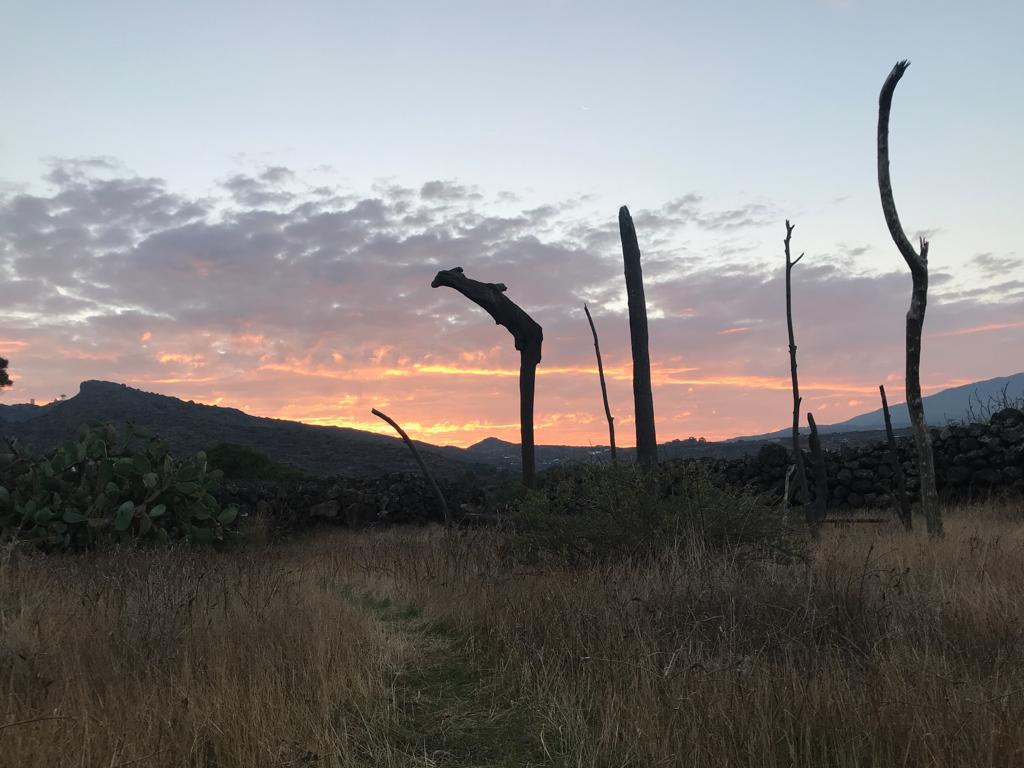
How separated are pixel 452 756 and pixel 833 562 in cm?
512

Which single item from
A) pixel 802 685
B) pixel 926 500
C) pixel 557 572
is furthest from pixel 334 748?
pixel 926 500

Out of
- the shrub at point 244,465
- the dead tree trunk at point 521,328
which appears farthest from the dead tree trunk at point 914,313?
the shrub at point 244,465

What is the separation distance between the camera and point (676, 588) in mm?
5992

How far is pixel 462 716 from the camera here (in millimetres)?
4430

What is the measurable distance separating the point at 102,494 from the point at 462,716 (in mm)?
10059

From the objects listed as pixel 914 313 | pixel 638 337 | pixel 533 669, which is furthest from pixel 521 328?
pixel 533 669

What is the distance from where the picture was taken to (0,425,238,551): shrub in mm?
11531

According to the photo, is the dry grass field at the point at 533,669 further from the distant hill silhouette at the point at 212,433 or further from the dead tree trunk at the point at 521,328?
the distant hill silhouette at the point at 212,433

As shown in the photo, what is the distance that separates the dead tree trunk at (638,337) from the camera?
1229 centimetres

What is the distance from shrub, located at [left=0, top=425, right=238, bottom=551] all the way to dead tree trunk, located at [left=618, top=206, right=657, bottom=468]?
7.92 m

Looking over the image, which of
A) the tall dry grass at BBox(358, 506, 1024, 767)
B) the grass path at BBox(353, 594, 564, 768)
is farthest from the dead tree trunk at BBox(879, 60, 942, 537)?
the grass path at BBox(353, 594, 564, 768)

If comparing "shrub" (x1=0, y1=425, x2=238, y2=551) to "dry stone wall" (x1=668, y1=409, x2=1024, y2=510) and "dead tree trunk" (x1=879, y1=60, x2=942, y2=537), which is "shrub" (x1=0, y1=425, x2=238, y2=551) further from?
"dead tree trunk" (x1=879, y1=60, x2=942, y2=537)

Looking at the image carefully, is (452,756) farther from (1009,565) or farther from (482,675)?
(1009,565)

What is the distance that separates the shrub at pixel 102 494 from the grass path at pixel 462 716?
26.3 ft
